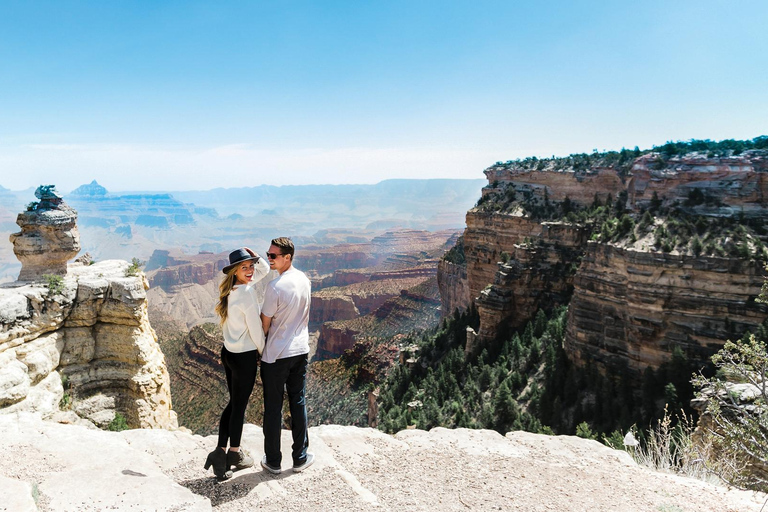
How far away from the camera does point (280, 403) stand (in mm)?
5977

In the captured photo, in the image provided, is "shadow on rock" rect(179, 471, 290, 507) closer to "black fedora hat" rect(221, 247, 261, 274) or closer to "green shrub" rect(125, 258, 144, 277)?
"black fedora hat" rect(221, 247, 261, 274)

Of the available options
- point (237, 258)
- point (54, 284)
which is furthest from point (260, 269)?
point (54, 284)

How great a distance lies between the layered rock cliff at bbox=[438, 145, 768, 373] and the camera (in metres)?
17.8

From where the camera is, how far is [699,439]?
1118 centimetres

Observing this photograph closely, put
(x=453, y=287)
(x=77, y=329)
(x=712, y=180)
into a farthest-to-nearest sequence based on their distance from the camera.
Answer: (x=453, y=287)
(x=712, y=180)
(x=77, y=329)

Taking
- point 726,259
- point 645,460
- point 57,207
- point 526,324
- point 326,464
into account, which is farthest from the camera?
point 526,324

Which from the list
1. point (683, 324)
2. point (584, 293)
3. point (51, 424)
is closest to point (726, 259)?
point (683, 324)

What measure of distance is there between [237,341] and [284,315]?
666 mm

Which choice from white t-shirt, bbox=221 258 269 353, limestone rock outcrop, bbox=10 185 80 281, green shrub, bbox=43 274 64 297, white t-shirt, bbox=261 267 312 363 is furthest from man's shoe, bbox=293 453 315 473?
limestone rock outcrop, bbox=10 185 80 281

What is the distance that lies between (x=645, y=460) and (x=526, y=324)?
825 inches

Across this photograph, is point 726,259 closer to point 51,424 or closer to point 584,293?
point 584,293

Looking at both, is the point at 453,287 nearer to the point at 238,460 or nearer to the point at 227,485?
the point at 238,460

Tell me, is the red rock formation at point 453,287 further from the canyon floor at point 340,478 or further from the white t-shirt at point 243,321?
the white t-shirt at point 243,321

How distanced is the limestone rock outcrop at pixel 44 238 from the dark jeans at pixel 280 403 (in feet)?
31.2
